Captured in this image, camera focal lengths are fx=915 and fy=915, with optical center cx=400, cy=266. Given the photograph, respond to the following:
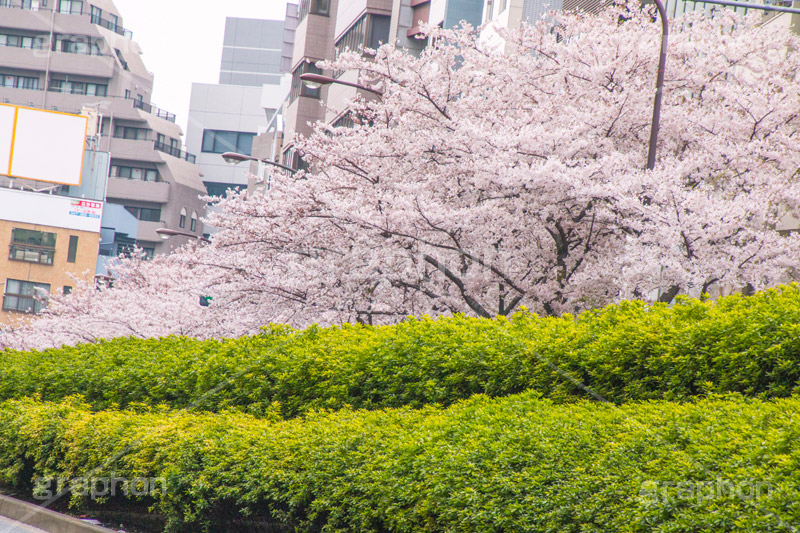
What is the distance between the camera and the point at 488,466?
681 centimetres

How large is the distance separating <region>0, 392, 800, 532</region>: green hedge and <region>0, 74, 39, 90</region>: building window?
87280 millimetres

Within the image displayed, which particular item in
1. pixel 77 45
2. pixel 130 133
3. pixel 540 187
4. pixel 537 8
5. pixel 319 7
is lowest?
pixel 540 187

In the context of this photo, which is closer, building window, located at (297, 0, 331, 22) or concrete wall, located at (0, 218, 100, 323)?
building window, located at (297, 0, 331, 22)

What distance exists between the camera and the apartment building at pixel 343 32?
39.2 meters

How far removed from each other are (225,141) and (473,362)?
336 feet

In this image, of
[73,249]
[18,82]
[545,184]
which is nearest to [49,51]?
[18,82]

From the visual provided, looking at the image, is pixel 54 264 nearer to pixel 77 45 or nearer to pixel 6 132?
pixel 6 132

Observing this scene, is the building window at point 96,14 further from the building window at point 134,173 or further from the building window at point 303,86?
the building window at point 303,86

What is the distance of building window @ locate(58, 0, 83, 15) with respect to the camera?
3521 inches

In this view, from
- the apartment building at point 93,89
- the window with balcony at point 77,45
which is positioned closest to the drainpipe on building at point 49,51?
the apartment building at point 93,89

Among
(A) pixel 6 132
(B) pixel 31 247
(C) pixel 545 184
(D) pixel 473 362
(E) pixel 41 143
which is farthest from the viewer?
(B) pixel 31 247

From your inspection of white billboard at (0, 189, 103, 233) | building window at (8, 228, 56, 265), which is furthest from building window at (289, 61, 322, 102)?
building window at (8, 228, 56, 265)

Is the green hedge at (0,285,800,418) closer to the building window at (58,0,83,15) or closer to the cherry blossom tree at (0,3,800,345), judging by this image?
the cherry blossom tree at (0,3,800,345)

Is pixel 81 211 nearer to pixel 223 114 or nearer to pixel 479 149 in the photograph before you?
pixel 223 114
